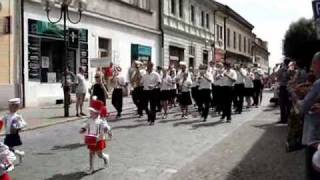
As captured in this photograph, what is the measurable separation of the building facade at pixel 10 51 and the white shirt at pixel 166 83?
211 inches

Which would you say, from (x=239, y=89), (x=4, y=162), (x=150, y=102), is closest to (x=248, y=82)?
(x=239, y=89)

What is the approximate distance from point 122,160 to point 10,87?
1149 cm

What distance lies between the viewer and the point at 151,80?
1680 cm

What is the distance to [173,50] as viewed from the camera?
1575 inches

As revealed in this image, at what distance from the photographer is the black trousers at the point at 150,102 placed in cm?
1625

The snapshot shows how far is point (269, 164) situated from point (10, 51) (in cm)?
1339

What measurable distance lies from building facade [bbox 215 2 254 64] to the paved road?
36.3m

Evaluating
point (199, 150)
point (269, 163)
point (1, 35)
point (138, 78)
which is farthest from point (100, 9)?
point (269, 163)

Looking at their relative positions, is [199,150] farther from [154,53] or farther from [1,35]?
[154,53]

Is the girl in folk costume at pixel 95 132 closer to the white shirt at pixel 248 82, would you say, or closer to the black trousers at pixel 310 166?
the black trousers at pixel 310 166

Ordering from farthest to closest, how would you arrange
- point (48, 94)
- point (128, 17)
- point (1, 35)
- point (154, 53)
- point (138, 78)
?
1. point (154, 53)
2. point (128, 17)
3. point (48, 94)
4. point (1, 35)
5. point (138, 78)

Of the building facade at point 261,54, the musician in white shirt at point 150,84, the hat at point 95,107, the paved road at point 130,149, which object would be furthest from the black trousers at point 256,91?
the building facade at point 261,54

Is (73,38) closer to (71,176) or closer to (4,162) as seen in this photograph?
(71,176)

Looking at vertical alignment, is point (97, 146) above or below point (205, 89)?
below
